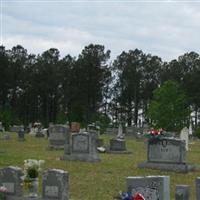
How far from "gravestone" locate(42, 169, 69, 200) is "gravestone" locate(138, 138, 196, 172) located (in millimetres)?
8216

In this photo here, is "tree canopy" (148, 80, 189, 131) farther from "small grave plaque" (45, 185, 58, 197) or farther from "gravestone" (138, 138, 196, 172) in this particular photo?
"small grave plaque" (45, 185, 58, 197)

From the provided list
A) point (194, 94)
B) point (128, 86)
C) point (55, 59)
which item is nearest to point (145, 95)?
point (128, 86)

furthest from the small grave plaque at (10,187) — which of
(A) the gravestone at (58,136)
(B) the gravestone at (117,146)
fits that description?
(A) the gravestone at (58,136)

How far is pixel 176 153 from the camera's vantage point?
20984mm

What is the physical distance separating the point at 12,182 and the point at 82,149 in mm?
10894

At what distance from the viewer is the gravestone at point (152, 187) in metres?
10.9

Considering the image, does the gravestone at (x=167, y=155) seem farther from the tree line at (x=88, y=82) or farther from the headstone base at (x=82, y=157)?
the tree line at (x=88, y=82)

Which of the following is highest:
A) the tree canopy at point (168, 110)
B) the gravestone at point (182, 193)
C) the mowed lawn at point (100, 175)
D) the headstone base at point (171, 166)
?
the tree canopy at point (168, 110)

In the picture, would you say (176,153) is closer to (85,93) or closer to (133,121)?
(85,93)

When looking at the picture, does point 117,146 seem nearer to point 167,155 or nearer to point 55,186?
point 167,155

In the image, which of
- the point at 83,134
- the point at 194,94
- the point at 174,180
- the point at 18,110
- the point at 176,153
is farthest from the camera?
the point at 18,110

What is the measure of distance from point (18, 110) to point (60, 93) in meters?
7.10

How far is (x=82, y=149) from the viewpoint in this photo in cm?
2428

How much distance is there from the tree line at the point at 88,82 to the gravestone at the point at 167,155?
57.9m
